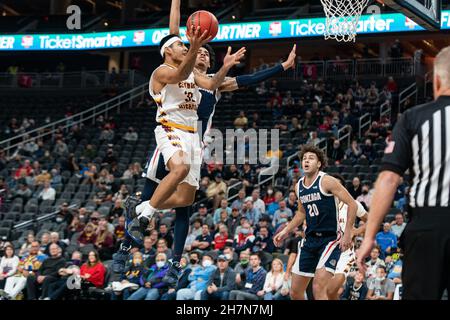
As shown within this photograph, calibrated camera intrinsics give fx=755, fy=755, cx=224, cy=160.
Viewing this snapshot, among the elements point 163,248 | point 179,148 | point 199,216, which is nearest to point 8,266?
point 163,248

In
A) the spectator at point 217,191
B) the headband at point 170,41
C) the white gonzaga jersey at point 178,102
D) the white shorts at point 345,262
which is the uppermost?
the headband at point 170,41

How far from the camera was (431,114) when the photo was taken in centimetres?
475

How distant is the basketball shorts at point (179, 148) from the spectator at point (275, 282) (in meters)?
5.39

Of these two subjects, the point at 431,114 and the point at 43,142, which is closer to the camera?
the point at 431,114

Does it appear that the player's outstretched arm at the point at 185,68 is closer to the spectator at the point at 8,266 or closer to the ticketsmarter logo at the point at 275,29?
the spectator at the point at 8,266

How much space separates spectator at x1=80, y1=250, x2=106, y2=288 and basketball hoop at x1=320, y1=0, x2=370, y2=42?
6.73 metres

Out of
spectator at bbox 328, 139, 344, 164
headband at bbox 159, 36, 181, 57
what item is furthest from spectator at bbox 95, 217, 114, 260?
headband at bbox 159, 36, 181, 57

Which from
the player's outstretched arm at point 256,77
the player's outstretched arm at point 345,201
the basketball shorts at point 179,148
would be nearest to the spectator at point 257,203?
the player's outstretched arm at point 345,201

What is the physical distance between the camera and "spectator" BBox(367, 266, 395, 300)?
12.9 m

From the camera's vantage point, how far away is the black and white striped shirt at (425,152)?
4.68 m

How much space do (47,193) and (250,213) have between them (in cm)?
751

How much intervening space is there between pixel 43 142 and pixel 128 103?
365cm
